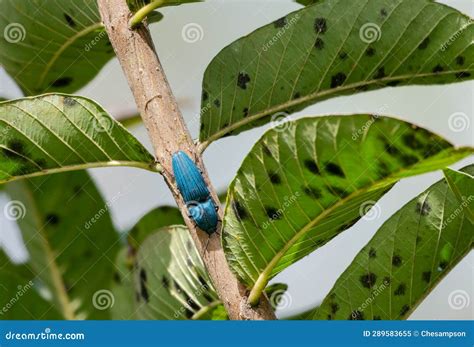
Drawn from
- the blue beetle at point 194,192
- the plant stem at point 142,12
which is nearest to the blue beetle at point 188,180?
the blue beetle at point 194,192

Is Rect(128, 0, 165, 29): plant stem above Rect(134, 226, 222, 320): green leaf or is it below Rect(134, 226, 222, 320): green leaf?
above

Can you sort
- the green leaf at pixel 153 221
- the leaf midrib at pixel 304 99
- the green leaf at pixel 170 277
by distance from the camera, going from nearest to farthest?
the leaf midrib at pixel 304 99
the green leaf at pixel 170 277
the green leaf at pixel 153 221

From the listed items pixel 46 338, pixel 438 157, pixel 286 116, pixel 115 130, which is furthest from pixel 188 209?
pixel 46 338

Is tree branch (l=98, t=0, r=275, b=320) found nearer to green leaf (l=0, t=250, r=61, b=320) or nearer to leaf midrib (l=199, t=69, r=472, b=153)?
leaf midrib (l=199, t=69, r=472, b=153)

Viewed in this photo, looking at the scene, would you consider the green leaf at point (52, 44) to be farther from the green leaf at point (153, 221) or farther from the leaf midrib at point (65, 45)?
the green leaf at point (153, 221)

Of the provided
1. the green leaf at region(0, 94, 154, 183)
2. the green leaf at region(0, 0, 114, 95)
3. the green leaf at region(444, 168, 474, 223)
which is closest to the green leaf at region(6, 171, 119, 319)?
the green leaf at region(0, 0, 114, 95)

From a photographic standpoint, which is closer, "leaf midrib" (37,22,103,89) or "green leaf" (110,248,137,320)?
"leaf midrib" (37,22,103,89)
